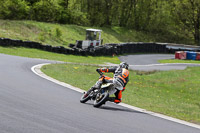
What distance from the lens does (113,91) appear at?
941 cm

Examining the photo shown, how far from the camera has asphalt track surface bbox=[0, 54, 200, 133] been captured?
19.6 ft

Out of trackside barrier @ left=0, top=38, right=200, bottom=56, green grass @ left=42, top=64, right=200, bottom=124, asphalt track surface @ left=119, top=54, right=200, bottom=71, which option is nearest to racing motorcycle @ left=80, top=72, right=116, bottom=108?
green grass @ left=42, top=64, right=200, bottom=124

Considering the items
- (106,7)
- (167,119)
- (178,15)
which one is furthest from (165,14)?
(167,119)

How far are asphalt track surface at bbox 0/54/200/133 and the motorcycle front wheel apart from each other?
0.20 metres

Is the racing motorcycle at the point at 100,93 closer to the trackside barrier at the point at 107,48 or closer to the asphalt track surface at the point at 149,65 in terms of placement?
the trackside barrier at the point at 107,48

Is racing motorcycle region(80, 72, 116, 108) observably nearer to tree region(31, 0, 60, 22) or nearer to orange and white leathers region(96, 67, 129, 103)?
orange and white leathers region(96, 67, 129, 103)

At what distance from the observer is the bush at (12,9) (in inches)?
1655

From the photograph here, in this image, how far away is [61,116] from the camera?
274 inches

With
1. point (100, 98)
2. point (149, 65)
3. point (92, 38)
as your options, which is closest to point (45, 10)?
point (92, 38)

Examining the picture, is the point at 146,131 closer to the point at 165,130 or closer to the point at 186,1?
the point at 165,130

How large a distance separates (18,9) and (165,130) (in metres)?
40.4

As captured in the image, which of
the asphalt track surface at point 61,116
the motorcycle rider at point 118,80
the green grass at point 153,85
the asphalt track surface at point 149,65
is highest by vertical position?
the motorcycle rider at point 118,80

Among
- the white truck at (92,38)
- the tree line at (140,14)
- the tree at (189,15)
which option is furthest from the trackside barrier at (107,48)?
the tree line at (140,14)

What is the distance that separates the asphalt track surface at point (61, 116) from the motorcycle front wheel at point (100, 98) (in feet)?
0.64
